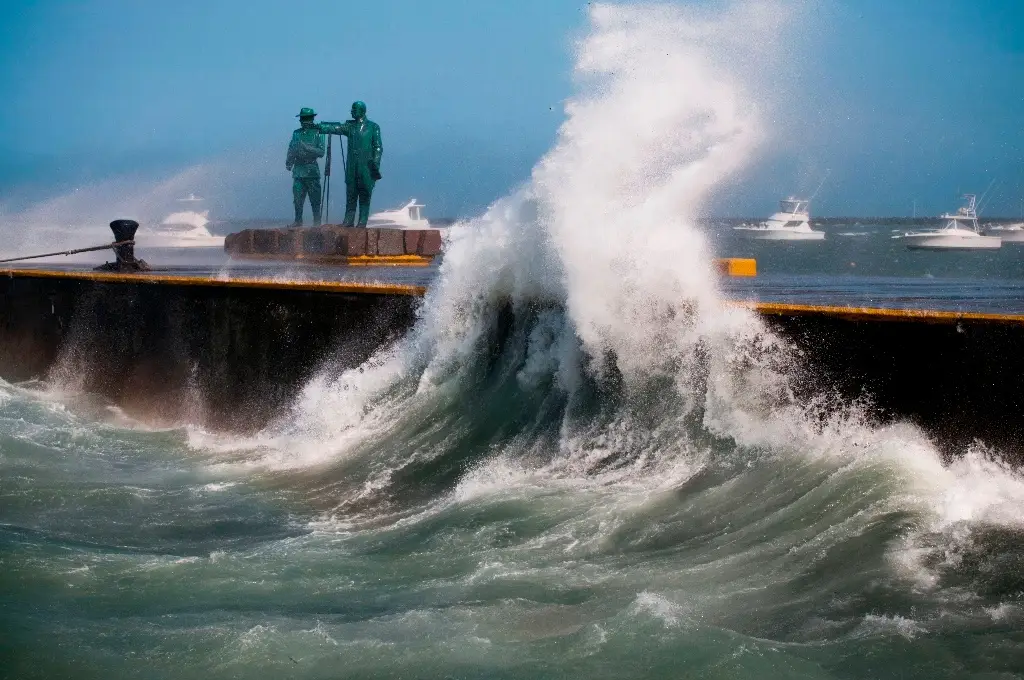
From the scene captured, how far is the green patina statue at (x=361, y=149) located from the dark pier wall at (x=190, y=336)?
19.7ft

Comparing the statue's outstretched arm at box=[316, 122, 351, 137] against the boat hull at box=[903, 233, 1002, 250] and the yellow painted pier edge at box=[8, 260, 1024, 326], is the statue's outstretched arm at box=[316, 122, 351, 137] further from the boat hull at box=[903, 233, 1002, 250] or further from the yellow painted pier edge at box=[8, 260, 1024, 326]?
the boat hull at box=[903, 233, 1002, 250]

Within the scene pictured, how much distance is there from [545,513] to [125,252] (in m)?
10.4

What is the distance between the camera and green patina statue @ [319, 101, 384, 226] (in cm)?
1838

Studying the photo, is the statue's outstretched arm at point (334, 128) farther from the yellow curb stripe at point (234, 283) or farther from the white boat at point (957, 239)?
the white boat at point (957, 239)

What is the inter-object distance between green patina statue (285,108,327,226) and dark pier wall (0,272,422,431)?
20.5ft

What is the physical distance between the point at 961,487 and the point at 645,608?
1.72 metres

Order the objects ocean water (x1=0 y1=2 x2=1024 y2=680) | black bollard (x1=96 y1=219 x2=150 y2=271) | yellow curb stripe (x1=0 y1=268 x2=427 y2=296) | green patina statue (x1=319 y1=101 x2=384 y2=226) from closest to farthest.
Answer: ocean water (x1=0 y1=2 x2=1024 y2=680) < yellow curb stripe (x1=0 y1=268 x2=427 y2=296) < black bollard (x1=96 y1=219 x2=150 y2=271) < green patina statue (x1=319 y1=101 x2=384 y2=226)

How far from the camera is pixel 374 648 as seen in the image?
423 centimetres

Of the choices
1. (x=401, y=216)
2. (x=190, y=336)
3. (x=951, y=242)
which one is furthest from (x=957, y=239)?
(x=190, y=336)

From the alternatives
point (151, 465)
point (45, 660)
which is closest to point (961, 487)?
point (45, 660)

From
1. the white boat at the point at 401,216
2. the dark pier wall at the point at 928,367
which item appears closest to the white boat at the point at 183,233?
the white boat at the point at 401,216

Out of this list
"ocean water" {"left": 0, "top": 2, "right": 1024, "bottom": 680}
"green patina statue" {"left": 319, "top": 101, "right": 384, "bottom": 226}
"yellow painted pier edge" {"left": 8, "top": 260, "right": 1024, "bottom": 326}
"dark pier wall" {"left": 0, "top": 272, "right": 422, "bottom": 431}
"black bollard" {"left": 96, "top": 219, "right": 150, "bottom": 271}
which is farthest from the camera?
"green patina statue" {"left": 319, "top": 101, "right": 384, "bottom": 226}

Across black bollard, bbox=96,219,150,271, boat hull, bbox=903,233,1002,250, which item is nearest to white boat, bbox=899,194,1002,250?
boat hull, bbox=903,233,1002,250

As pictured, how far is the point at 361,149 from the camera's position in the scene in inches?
725
